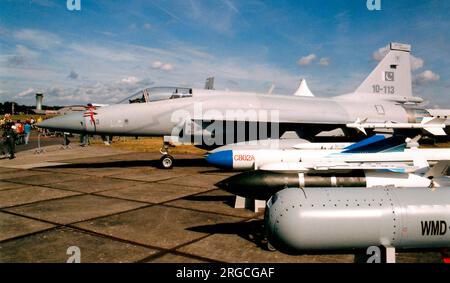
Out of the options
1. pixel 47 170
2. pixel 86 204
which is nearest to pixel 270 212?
pixel 86 204

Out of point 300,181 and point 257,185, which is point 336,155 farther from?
point 257,185

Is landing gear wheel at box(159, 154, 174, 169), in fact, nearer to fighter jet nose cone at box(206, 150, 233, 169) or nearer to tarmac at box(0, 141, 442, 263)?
tarmac at box(0, 141, 442, 263)

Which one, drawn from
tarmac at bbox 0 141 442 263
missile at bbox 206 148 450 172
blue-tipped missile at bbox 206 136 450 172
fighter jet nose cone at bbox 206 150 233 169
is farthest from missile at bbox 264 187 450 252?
fighter jet nose cone at bbox 206 150 233 169

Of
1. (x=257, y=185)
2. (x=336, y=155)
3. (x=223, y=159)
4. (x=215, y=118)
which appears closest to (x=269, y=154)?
(x=223, y=159)

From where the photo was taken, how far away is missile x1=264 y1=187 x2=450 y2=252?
4602 mm

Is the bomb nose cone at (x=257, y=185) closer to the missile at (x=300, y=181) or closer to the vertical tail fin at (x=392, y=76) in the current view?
the missile at (x=300, y=181)

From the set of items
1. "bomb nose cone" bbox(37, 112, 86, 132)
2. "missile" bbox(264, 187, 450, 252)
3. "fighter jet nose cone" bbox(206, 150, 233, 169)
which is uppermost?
"bomb nose cone" bbox(37, 112, 86, 132)

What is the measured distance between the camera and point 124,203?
8766 millimetres

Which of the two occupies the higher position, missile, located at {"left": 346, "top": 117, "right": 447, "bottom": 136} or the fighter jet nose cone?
missile, located at {"left": 346, "top": 117, "right": 447, "bottom": 136}

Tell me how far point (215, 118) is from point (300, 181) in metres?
6.94

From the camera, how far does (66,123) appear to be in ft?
42.7

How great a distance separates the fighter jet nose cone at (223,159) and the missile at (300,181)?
2622mm
